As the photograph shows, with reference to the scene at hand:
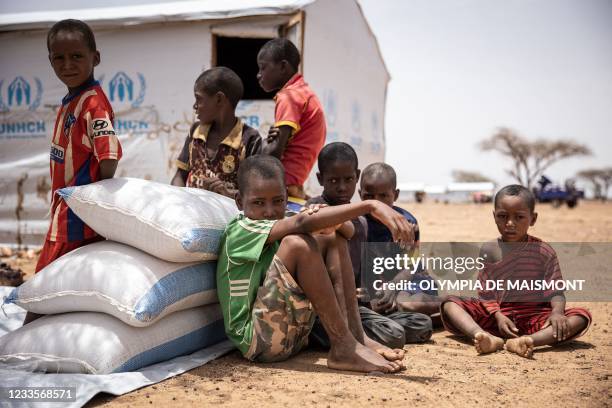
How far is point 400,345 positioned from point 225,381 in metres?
0.93

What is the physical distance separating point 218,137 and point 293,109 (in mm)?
463

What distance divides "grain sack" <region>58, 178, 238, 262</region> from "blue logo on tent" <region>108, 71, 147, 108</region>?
4.24 metres

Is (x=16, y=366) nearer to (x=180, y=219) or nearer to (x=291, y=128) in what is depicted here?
(x=180, y=219)

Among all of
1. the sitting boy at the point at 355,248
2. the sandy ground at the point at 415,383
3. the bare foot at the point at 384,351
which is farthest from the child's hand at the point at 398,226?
the sitting boy at the point at 355,248

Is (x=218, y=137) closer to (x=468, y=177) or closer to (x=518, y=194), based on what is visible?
(x=518, y=194)

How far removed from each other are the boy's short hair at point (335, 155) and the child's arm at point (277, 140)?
230 millimetres

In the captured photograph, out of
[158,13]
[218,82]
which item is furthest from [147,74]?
[218,82]

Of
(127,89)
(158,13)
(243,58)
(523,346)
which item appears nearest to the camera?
(523,346)

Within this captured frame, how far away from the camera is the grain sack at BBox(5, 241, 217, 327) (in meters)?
2.23

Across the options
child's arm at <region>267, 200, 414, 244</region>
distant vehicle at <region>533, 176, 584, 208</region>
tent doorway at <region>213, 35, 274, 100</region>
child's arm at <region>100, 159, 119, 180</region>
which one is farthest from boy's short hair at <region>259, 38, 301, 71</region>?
distant vehicle at <region>533, 176, 584, 208</region>

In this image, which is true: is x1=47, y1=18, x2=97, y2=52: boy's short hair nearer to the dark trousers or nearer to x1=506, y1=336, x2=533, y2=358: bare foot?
the dark trousers

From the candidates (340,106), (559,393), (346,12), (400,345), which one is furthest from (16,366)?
(346,12)

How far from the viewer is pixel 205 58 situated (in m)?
6.19

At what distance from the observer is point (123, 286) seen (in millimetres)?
2256
